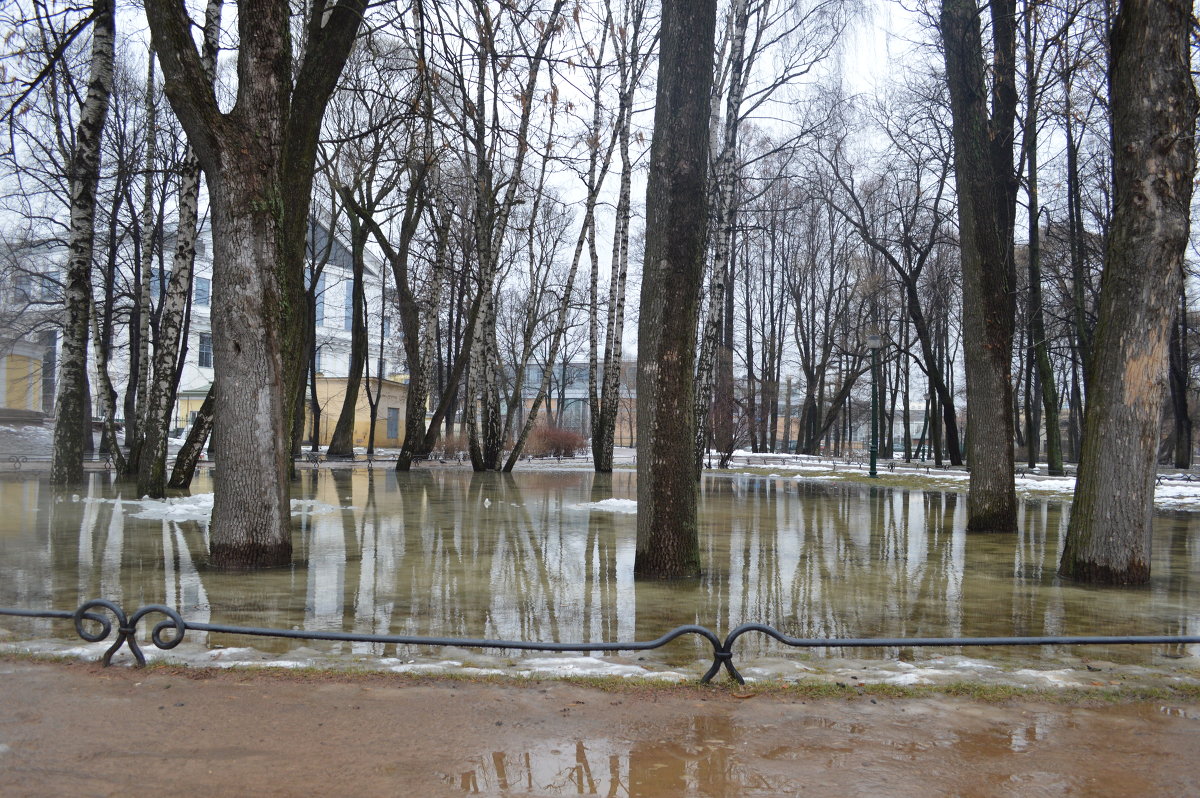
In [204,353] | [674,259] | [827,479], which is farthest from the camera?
[204,353]

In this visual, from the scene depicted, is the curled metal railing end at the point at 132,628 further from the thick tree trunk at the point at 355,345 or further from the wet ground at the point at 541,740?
the thick tree trunk at the point at 355,345

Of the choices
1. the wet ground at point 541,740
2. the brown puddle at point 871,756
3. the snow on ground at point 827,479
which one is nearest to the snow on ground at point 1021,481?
the snow on ground at point 827,479

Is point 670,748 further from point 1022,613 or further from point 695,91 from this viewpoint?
point 695,91

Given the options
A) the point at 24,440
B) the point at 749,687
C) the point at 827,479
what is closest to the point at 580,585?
the point at 749,687

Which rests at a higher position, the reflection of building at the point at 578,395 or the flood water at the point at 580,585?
the reflection of building at the point at 578,395

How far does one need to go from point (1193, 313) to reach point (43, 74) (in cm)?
4457

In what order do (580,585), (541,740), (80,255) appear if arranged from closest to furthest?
1. (541,740)
2. (580,585)
3. (80,255)

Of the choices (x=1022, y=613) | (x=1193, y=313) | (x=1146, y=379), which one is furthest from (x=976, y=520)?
(x=1193, y=313)

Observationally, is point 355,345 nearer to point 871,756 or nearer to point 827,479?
point 827,479

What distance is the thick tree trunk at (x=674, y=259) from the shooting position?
314 inches

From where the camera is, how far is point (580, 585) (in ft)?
25.6

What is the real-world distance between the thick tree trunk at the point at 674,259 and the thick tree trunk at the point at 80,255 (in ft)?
36.5

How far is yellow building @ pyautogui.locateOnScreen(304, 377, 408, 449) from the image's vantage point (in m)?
48.8

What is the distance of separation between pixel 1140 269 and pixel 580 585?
576 cm
